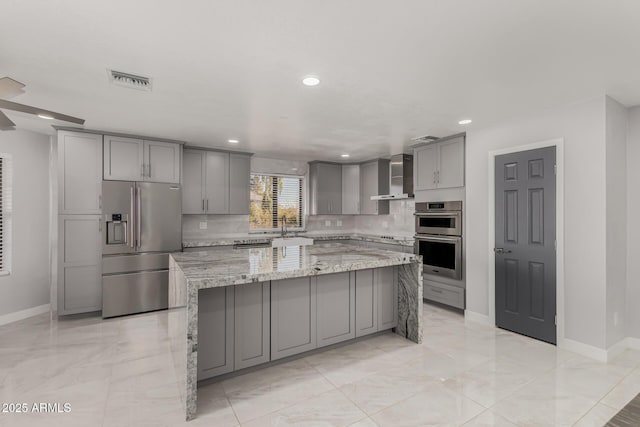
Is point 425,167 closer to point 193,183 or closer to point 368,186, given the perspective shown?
point 368,186

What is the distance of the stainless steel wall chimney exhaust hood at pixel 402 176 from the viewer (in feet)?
17.7

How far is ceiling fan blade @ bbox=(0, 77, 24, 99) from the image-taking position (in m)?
1.74

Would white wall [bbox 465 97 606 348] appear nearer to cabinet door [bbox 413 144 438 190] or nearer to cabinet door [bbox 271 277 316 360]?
cabinet door [bbox 413 144 438 190]

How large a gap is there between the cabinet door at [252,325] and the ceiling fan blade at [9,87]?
1839 mm

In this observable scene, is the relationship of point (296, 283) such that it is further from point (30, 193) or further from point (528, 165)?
point (30, 193)

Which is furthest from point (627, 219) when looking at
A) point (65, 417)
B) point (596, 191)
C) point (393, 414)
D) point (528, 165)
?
point (65, 417)

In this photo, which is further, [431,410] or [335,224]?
[335,224]

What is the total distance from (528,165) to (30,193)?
621 centimetres

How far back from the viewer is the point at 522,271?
11.3 ft

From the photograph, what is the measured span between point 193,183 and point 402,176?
3.46m

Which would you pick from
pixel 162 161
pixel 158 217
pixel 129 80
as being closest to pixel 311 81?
pixel 129 80

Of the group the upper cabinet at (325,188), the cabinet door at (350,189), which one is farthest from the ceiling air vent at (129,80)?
the cabinet door at (350,189)

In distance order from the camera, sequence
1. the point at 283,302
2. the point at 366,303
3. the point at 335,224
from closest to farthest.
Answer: the point at 283,302, the point at 366,303, the point at 335,224

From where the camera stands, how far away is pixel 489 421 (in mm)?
2004
